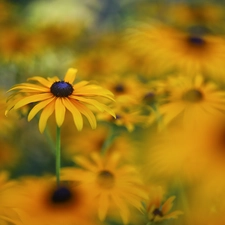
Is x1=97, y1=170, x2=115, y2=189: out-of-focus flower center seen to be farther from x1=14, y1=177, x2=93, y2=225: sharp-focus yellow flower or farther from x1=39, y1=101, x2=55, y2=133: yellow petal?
x1=39, y1=101, x2=55, y2=133: yellow petal

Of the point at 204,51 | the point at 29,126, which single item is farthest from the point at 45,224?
the point at 29,126

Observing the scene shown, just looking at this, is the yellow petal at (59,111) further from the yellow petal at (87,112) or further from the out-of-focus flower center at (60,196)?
the out-of-focus flower center at (60,196)

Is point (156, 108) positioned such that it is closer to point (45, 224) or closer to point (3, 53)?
point (45, 224)

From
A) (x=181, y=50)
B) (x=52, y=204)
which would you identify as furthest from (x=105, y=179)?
(x=181, y=50)

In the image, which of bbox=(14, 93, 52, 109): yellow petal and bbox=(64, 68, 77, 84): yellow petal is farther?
bbox=(64, 68, 77, 84): yellow petal

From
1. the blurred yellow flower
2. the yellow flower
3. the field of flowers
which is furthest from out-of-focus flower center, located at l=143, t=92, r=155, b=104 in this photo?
the blurred yellow flower

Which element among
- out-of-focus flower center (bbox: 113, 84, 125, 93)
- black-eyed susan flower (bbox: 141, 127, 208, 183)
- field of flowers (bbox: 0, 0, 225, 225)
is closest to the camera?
black-eyed susan flower (bbox: 141, 127, 208, 183)
